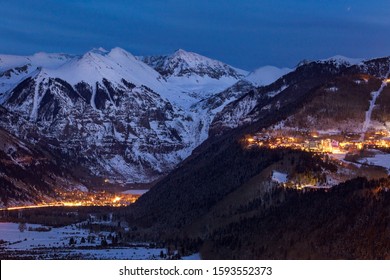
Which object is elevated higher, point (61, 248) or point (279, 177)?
point (279, 177)

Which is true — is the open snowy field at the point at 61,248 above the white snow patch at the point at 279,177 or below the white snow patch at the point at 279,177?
below

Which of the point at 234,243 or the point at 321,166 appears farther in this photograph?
the point at 321,166

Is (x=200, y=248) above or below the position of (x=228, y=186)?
below

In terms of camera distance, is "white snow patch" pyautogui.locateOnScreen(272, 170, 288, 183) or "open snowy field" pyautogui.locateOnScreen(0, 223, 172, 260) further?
"white snow patch" pyautogui.locateOnScreen(272, 170, 288, 183)

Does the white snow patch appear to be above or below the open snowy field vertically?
above

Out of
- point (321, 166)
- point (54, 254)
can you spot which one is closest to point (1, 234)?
point (54, 254)

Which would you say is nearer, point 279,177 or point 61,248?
point 61,248

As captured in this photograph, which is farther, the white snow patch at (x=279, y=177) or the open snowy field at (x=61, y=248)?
the white snow patch at (x=279, y=177)
